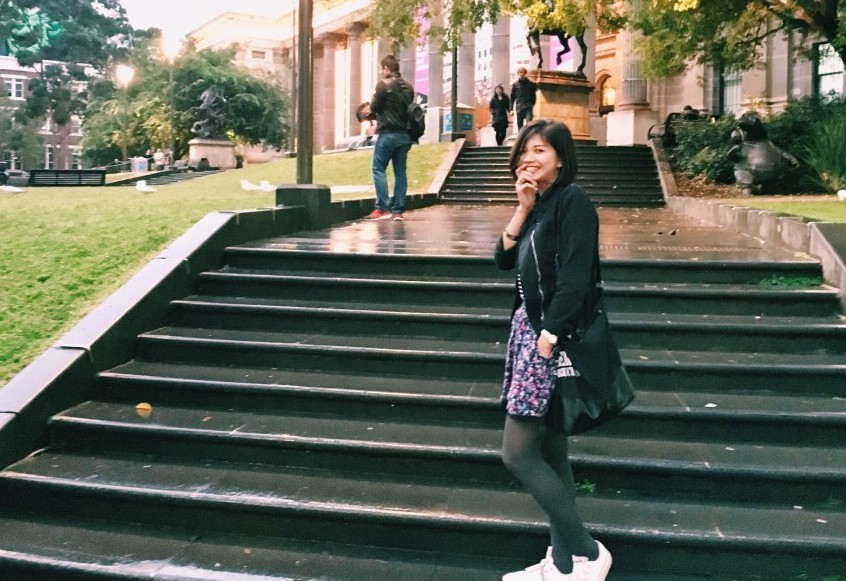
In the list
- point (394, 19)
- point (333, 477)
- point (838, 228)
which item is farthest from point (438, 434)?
point (394, 19)

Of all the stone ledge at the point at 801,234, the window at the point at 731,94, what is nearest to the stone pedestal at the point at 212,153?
the window at the point at 731,94

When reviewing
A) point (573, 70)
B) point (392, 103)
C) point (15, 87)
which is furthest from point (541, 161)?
point (15, 87)

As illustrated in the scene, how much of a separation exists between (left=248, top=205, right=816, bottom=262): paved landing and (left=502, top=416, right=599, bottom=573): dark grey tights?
359cm

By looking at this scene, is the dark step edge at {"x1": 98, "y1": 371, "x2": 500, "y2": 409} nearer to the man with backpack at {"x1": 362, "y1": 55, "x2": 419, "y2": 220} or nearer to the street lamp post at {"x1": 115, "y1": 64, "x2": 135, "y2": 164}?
the man with backpack at {"x1": 362, "y1": 55, "x2": 419, "y2": 220}

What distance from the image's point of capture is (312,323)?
5.73 meters

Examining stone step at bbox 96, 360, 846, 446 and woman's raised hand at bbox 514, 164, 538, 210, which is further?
stone step at bbox 96, 360, 846, 446

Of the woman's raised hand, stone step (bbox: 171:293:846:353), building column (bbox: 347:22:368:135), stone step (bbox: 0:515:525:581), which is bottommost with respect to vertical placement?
stone step (bbox: 0:515:525:581)

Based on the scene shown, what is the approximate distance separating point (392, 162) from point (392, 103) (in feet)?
2.76

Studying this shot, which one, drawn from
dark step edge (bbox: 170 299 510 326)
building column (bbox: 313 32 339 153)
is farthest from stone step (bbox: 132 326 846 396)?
building column (bbox: 313 32 339 153)

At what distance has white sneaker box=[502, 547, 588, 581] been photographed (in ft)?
10.6

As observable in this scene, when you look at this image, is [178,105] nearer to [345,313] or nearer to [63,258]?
[63,258]

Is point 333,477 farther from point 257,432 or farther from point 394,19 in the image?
point 394,19

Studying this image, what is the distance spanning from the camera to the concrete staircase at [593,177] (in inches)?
653

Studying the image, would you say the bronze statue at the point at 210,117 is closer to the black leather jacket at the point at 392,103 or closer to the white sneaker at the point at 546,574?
the black leather jacket at the point at 392,103
